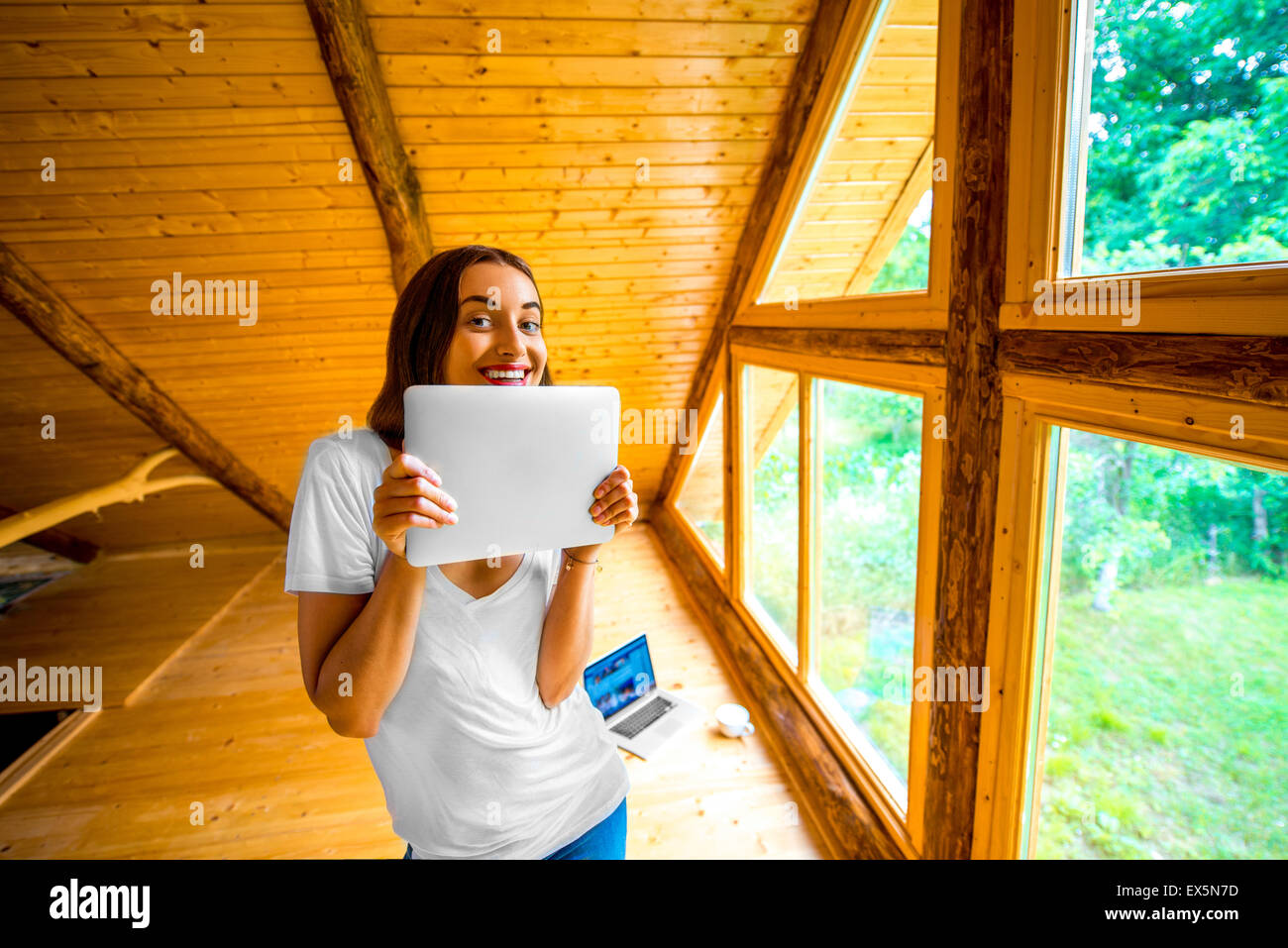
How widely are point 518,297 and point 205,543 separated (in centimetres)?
630

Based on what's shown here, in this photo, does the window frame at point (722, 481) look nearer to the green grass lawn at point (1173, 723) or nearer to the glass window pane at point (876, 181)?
the glass window pane at point (876, 181)

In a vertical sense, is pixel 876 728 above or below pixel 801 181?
below

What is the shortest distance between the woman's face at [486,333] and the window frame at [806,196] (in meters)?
1.26

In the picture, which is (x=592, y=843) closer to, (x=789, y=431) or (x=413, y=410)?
(x=413, y=410)

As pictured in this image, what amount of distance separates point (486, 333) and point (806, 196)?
2427 mm

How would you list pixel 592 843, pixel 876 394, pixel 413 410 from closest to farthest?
pixel 413 410, pixel 592 843, pixel 876 394

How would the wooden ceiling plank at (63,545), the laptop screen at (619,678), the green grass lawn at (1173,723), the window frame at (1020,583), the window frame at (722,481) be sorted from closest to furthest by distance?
1. the green grass lawn at (1173,723)
2. the window frame at (1020,583)
3. the laptop screen at (619,678)
4. the window frame at (722,481)
5. the wooden ceiling plank at (63,545)

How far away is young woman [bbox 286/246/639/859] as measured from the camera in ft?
2.66

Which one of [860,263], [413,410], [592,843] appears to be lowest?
[592,843]

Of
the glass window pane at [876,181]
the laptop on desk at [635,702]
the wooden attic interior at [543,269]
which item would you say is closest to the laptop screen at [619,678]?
the laptop on desk at [635,702]

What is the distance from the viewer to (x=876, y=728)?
7.90 feet

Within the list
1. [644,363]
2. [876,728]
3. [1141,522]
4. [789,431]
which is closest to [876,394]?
[789,431]

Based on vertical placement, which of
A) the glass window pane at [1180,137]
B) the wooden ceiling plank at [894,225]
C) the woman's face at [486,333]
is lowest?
the woman's face at [486,333]

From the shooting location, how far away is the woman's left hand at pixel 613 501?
98 centimetres
